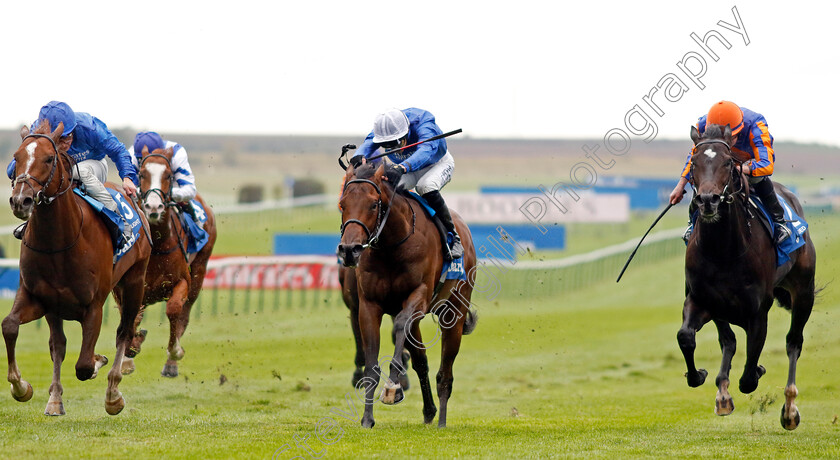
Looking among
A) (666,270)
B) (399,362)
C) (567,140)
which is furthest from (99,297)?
(567,140)

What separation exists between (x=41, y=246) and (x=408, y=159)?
261 centimetres

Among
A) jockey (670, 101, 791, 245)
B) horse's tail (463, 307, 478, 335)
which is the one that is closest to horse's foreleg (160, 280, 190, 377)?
horse's tail (463, 307, 478, 335)

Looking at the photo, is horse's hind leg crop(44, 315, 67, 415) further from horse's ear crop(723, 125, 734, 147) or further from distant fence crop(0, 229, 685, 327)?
distant fence crop(0, 229, 685, 327)

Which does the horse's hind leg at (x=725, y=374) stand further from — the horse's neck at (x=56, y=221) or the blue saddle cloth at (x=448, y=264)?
the horse's neck at (x=56, y=221)

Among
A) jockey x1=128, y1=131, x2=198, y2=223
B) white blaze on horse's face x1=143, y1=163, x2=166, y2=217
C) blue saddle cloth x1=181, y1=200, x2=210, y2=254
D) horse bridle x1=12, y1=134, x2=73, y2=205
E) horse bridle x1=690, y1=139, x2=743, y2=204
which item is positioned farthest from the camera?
blue saddle cloth x1=181, y1=200, x2=210, y2=254

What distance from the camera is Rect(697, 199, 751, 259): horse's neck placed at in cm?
746

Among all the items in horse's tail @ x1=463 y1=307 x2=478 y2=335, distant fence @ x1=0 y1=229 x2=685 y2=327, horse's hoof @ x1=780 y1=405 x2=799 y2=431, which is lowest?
distant fence @ x1=0 y1=229 x2=685 y2=327

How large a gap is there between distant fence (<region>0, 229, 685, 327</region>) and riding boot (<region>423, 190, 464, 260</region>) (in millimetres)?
7097

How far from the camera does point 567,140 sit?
43.2 m

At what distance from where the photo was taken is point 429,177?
8.05 meters

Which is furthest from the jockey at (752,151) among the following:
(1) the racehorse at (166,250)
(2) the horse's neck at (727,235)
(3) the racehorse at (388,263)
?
(1) the racehorse at (166,250)

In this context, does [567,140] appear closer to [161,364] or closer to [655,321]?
[655,321]

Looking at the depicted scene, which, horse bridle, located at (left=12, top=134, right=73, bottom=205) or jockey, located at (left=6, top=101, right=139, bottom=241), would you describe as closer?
horse bridle, located at (left=12, top=134, right=73, bottom=205)

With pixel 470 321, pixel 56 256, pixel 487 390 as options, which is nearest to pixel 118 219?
pixel 56 256
